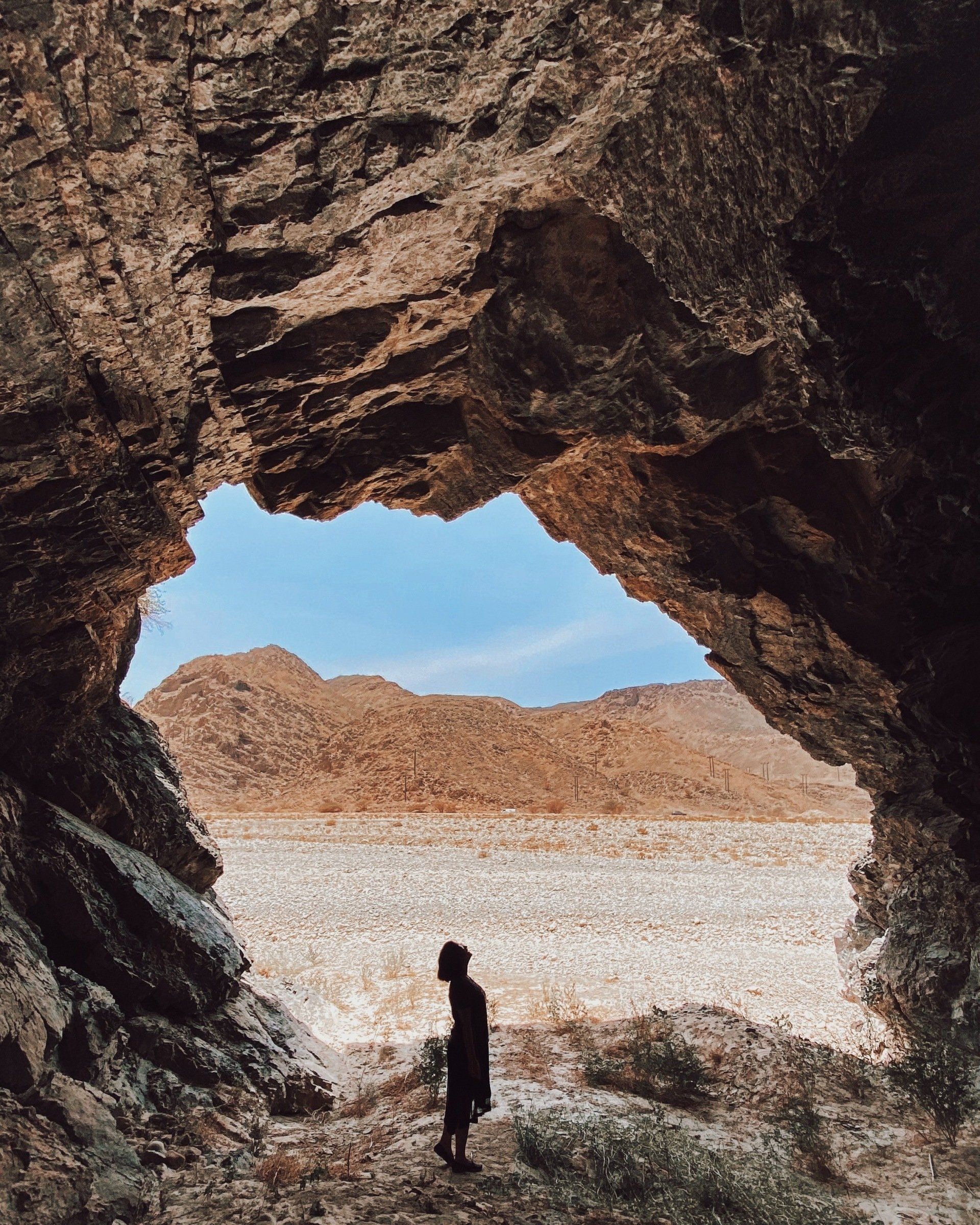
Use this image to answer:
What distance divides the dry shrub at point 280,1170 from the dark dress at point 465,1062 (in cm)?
121

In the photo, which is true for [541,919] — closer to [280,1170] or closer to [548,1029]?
[548,1029]

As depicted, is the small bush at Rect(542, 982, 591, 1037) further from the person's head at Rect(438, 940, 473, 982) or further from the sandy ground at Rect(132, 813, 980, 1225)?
the person's head at Rect(438, 940, 473, 982)

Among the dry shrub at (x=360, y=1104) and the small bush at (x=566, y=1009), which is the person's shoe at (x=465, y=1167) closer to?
the dry shrub at (x=360, y=1104)

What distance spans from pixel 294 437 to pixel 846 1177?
8.50 m

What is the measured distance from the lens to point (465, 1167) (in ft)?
18.6

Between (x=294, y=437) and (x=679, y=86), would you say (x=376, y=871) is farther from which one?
(x=679, y=86)

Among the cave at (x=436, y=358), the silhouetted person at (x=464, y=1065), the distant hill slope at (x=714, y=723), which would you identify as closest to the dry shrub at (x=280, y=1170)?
the cave at (x=436, y=358)

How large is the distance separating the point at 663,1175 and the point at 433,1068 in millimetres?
2967

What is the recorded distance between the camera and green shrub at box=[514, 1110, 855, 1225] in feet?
16.3

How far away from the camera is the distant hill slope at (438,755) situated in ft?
151

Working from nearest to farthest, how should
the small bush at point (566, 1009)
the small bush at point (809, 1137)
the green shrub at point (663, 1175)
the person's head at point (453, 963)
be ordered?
the green shrub at point (663, 1175), the person's head at point (453, 963), the small bush at point (809, 1137), the small bush at point (566, 1009)

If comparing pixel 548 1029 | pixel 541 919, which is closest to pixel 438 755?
pixel 541 919

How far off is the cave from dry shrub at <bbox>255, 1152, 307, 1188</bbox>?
3.15 ft

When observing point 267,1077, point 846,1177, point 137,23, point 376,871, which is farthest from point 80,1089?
point 376,871
